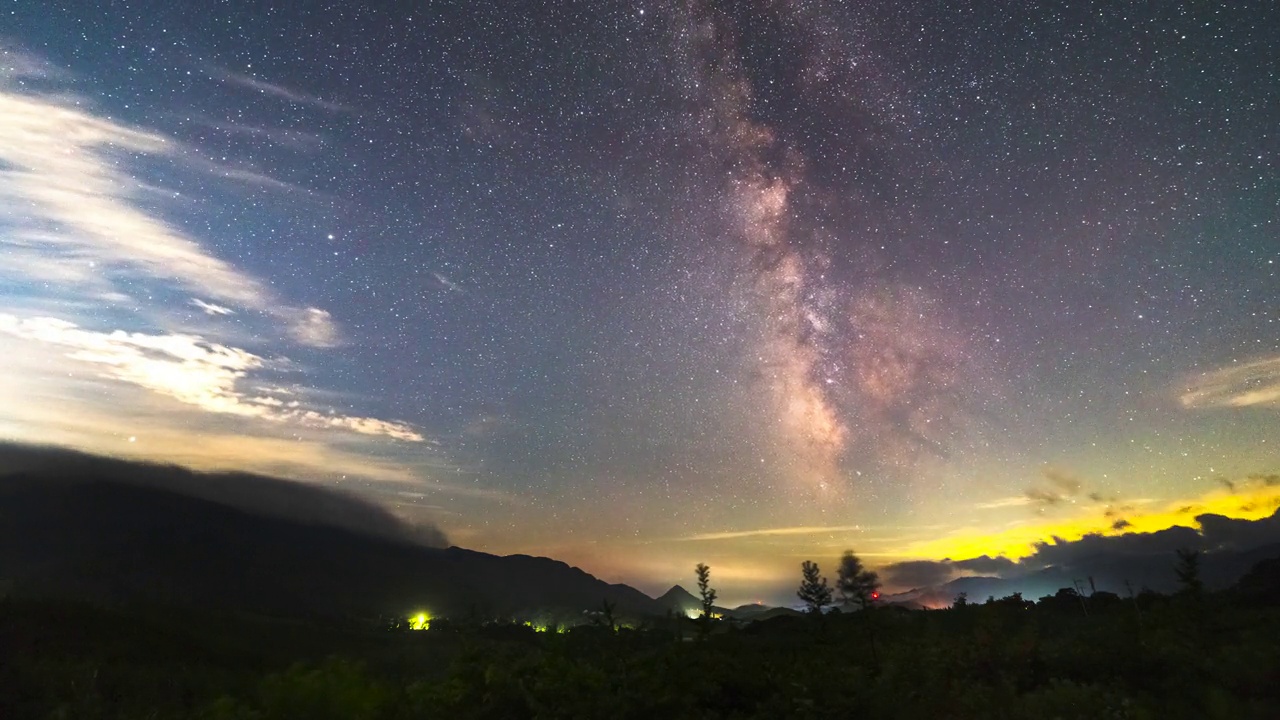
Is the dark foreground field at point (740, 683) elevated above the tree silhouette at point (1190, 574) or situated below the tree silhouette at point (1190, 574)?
below

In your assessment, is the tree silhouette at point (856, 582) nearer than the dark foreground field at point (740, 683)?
No

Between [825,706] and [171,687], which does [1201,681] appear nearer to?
[825,706]

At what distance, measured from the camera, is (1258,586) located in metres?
61.7

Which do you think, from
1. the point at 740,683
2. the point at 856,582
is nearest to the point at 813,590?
the point at 856,582

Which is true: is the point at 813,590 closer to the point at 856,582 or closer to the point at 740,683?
the point at 856,582

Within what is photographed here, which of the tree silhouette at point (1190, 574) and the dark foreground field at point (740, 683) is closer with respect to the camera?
the dark foreground field at point (740, 683)

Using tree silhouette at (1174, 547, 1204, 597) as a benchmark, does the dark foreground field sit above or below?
below

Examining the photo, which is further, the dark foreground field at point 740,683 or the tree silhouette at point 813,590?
the tree silhouette at point 813,590

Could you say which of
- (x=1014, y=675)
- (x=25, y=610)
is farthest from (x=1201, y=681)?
(x=25, y=610)

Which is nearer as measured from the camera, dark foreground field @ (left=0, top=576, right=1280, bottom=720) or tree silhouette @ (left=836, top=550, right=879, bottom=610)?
dark foreground field @ (left=0, top=576, right=1280, bottom=720)

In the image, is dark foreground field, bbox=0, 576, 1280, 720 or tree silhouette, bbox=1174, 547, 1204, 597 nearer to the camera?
dark foreground field, bbox=0, 576, 1280, 720

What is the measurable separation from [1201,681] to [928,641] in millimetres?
16090

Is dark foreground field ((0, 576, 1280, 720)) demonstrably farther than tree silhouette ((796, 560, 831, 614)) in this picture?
No

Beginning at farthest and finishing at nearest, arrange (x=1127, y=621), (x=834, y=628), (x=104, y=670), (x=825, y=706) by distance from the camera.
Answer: (x=834, y=628)
(x=104, y=670)
(x=1127, y=621)
(x=825, y=706)
